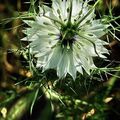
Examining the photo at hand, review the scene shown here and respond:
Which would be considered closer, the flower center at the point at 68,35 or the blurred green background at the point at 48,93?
the flower center at the point at 68,35

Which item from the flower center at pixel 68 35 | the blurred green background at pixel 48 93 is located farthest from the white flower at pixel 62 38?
the blurred green background at pixel 48 93

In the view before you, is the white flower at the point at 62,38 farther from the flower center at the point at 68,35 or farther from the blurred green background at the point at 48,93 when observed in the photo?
the blurred green background at the point at 48,93

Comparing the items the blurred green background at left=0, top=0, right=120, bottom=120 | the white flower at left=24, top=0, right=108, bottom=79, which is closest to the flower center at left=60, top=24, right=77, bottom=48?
the white flower at left=24, top=0, right=108, bottom=79

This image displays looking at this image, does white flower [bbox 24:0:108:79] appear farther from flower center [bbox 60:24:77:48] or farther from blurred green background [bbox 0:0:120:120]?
blurred green background [bbox 0:0:120:120]

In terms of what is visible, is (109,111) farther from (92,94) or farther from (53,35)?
(53,35)

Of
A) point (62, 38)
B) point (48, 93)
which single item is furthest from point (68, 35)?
point (48, 93)

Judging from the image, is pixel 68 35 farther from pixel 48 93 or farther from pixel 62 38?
pixel 48 93

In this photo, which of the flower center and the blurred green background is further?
the blurred green background

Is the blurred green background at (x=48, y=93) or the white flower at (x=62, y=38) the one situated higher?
the white flower at (x=62, y=38)
